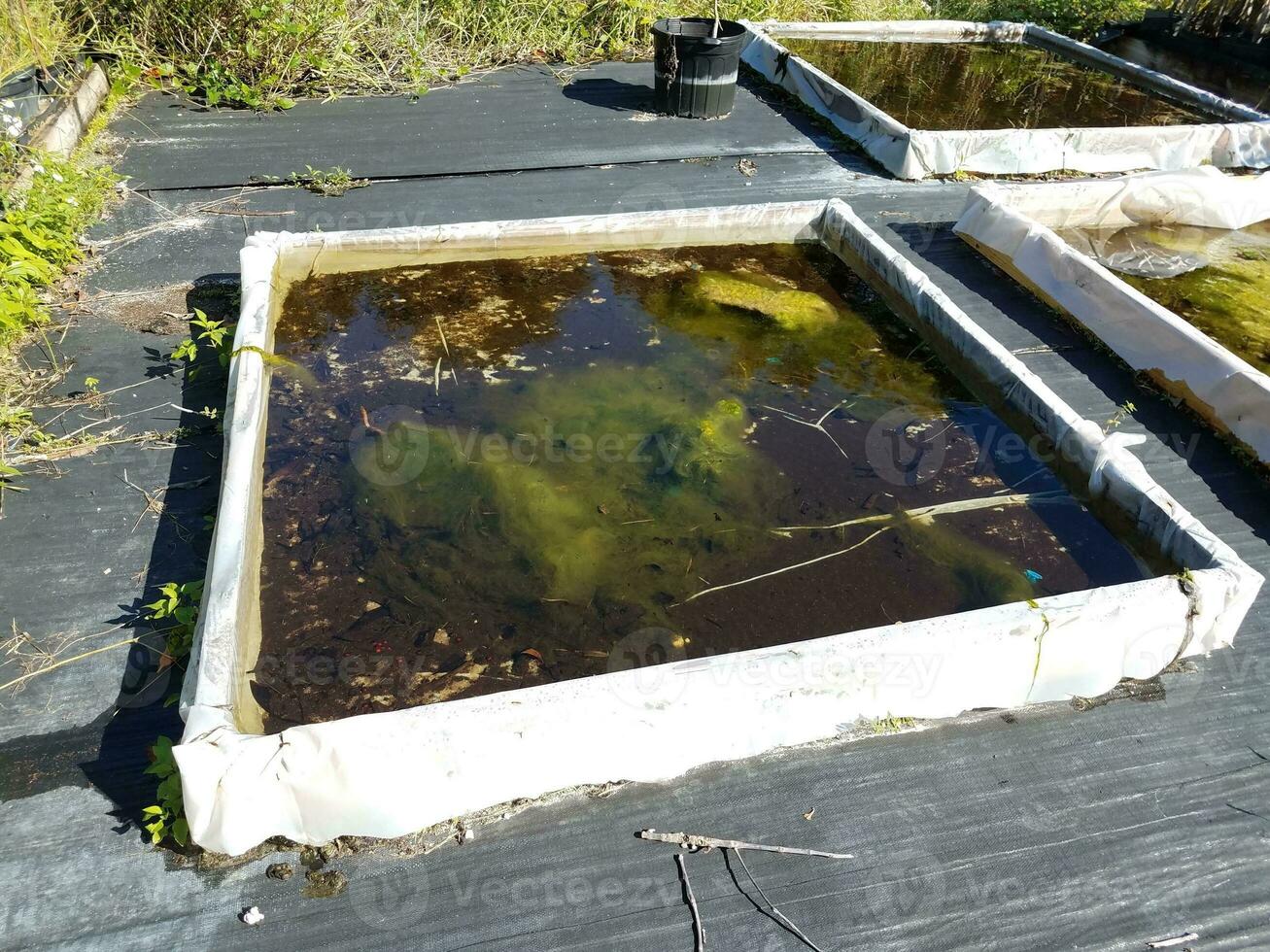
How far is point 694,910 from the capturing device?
160 centimetres

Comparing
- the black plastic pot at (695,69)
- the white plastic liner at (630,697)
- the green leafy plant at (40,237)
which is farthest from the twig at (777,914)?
the black plastic pot at (695,69)

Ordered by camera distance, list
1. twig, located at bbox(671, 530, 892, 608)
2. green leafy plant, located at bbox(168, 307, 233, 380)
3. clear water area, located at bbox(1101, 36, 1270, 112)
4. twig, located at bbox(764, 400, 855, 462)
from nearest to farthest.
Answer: twig, located at bbox(671, 530, 892, 608) → twig, located at bbox(764, 400, 855, 462) → green leafy plant, located at bbox(168, 307, 233, 380) → clear water area, located at bbox(1101, 36, 1270, 112)

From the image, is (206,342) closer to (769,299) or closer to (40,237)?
(40,237)

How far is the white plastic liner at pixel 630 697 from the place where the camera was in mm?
1582

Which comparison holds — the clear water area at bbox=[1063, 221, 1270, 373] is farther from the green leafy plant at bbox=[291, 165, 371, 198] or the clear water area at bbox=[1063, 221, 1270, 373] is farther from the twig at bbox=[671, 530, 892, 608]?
the green leafy plant at bbox=[291, 165, 371, 198]

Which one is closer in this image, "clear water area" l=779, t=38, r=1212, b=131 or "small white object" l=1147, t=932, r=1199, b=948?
"small white object" l=1147, t=932, r=1199, b=948

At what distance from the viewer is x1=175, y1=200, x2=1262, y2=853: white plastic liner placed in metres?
1.58

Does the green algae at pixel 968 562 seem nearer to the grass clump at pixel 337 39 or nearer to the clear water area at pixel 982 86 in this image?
the clear water area at pixel 982 86

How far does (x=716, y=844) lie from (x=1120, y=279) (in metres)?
3.36

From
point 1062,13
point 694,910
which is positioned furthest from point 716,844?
point 1062,13

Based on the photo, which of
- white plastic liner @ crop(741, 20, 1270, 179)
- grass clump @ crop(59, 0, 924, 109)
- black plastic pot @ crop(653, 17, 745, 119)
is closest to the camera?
white plastic liner @ crop(741, 20, 1270, 179)

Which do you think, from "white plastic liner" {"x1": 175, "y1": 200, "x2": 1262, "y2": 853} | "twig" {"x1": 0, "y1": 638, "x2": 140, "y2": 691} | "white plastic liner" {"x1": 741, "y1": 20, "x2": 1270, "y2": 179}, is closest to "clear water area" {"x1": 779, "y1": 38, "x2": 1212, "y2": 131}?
"white plastic liner" {"x1": 741, "y1": 20, "x2": 1270, "y2": 179}

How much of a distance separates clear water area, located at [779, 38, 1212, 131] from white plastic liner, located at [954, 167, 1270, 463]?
4.52 feet

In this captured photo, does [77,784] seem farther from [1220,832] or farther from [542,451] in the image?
[1220,832]
